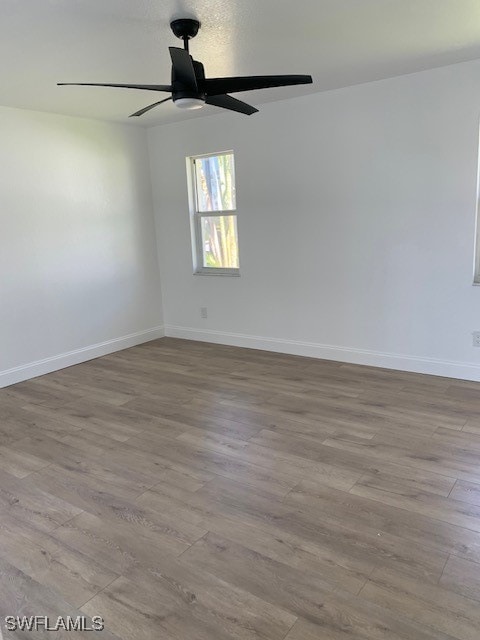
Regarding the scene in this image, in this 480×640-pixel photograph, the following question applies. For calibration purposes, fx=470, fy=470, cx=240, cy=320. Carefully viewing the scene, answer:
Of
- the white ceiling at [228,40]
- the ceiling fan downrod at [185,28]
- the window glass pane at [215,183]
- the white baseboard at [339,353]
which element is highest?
the white ceiling at [228,40]

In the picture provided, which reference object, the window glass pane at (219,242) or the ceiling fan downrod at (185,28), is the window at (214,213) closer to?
the window glass pane at (219,242)

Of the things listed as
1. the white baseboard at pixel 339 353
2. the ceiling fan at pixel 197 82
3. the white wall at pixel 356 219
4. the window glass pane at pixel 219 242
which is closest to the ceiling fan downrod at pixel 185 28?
the ceiling fan at pixel 197 82

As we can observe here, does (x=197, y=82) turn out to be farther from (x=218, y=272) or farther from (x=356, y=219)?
(x=218, y=272)

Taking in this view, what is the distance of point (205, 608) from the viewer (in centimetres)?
171

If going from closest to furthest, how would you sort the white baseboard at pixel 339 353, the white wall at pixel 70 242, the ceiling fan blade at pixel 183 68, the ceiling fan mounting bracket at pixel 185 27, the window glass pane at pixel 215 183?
the ceiling fan blade at pixel 183 68 → the ceiling fan mounting bracket at pixel 185 27 → the white baseboard at pixel 339 353 → the white wall at pixel 70 242 → the window glass pane at pixel 215 183

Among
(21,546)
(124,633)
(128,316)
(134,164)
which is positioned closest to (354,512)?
(124,633)

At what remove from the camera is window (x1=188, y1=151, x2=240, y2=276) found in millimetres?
5043

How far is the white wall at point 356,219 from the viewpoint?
3.70 m

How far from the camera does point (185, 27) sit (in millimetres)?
2420

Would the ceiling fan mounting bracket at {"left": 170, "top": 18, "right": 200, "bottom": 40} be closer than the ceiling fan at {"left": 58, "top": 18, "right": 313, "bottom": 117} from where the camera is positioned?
No

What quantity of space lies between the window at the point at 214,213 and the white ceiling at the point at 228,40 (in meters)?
1.33

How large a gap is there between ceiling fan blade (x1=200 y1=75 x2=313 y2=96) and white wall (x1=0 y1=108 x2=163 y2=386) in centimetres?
251

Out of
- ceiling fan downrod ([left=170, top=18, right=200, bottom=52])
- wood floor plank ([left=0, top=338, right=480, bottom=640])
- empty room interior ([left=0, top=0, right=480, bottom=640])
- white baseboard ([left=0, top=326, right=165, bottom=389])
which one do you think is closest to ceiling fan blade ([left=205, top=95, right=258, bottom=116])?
empty room interior ([left=0, top=0, right=480, bottom=640])

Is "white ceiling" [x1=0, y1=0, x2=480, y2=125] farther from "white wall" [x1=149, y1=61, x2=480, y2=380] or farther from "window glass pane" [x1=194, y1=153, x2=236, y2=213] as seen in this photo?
"window glass pane" [x1=194, y1=153, x2=236, y2=213]
